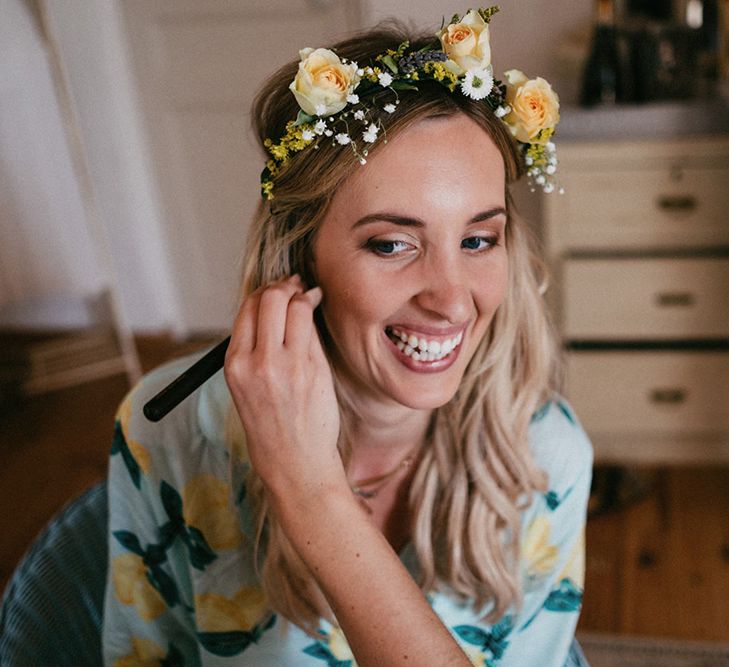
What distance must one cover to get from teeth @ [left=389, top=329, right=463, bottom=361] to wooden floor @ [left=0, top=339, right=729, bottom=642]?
1.22m

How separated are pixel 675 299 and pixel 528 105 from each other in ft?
4.14

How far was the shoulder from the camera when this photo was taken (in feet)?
Result: 3.30

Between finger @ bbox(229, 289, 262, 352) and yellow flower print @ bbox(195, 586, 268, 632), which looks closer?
finger @ bbox(229, 289, 262, 352)

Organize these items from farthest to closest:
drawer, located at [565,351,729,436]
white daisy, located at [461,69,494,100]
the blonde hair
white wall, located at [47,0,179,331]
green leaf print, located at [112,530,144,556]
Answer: white wall, located at [47,0,179,331]
drawer, located at [565,351,729,436]
green leaf print, located at [112,530,144,556]
the blonde hair
white daisy, located at [461,69,494,100]

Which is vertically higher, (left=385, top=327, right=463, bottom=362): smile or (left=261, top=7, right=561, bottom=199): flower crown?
(left=261, top=7, right=561, bottom=199): flower crown

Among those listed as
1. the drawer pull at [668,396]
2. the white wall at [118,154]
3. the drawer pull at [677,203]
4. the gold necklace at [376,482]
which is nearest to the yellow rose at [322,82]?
the gold necklace at [376,482]

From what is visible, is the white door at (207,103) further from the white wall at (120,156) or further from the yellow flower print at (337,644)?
the yellow flower print at (337,644)

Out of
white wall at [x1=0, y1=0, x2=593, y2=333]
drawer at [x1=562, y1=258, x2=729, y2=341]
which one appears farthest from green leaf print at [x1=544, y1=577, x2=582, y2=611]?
white wall at [x1=0, y1=0, x2=593, y2=333]

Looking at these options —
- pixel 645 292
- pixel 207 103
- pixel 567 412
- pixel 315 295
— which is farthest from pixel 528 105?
pixel 207 103

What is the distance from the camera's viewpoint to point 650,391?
2107mm

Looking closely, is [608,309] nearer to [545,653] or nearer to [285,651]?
[545,653]

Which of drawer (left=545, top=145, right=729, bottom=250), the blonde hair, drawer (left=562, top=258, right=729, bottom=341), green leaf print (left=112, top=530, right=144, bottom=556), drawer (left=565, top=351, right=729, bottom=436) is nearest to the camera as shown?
the blonde hair

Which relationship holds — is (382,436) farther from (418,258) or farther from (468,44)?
(468,44)

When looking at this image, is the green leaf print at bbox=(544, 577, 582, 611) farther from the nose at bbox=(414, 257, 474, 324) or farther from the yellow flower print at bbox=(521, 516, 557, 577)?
the nose at bbox=(414, 257, 474, 324)
